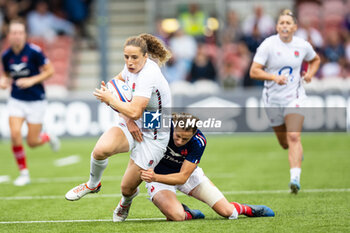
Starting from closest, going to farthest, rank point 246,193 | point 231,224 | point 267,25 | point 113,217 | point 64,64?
1. point 231,224
2. point 113,217
3. point 246,193
4. point 267,25
5. point 64,64

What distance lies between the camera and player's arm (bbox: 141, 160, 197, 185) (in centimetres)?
617

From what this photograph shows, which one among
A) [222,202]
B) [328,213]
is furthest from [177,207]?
[328,213]

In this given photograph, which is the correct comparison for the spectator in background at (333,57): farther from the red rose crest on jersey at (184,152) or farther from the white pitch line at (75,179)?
the red rose crest on jersey at (184,152)

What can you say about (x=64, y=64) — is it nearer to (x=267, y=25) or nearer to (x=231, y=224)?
(x=267, y=25)

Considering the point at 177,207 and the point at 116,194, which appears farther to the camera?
the point at 116,194

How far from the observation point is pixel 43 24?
1961cm

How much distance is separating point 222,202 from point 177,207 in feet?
1.47

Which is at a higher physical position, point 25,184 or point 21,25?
point 21,25

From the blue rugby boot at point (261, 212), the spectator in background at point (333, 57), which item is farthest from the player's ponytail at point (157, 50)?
the spectator in background at point (333, 57)

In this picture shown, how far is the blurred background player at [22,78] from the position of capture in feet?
33.2

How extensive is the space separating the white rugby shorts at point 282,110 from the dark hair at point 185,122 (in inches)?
108

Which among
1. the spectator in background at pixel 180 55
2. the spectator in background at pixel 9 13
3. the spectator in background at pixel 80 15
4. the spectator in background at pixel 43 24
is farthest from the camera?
the spectator in background at pixel 80 15

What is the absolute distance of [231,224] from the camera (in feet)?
20.9

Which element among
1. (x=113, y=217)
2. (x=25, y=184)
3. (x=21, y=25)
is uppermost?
(x=21, y=25)
